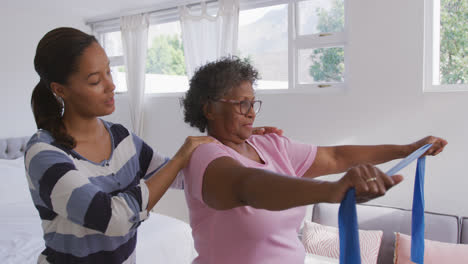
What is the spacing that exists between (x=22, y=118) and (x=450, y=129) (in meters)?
4.22

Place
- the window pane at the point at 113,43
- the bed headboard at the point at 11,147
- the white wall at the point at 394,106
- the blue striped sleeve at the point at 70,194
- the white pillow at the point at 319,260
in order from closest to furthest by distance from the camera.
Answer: the blue striped sleeve at the point at 70,194 < the white pillow at the point at 319,260 < the white wall at the point at 394,106 < the bed headboard at the point at 11,147 < the window pane at the point at 113,43

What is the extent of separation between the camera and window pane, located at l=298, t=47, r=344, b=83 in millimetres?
3322

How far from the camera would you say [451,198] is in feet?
9.03

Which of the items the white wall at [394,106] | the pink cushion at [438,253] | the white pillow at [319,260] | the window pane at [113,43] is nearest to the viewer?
the pink cushion at [438,253]

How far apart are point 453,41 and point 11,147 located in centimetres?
428

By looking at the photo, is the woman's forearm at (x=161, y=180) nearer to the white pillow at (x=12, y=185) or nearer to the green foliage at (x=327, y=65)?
the green foliage at (x=327, y=65)

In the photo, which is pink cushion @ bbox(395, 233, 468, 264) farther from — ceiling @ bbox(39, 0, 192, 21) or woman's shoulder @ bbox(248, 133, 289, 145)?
ceiling @ bbox(39, 0, 192, 21)

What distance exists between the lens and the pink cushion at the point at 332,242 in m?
2.49

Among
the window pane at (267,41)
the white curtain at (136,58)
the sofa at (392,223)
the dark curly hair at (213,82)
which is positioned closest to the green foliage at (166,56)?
the white curtain at (136,58)

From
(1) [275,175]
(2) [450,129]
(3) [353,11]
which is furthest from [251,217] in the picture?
(3) [353,11]

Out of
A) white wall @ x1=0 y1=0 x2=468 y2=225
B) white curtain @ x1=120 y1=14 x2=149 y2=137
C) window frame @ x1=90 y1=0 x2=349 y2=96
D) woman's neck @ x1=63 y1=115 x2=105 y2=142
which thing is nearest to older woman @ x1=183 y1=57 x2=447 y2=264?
woman's neck @ x1=63 y1=115 x2=105 y2=142

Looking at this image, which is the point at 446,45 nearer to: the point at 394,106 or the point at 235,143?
the point at 394,106

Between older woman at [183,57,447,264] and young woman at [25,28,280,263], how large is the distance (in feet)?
0.36

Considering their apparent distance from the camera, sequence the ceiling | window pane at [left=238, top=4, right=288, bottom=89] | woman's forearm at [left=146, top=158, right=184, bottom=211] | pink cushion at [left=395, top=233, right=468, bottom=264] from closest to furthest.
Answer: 1. woman's forearm at [left=146, top=158, right=184, bottom=211]
2. pink cushion at [left=395, top=233, right=468, bottom=264]
3. window pane at [left=238, top=4, right=288, bottom=89]
4. the ceiling
